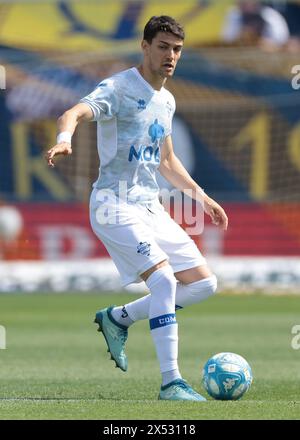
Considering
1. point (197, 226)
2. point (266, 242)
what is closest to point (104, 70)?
point (266, 242)

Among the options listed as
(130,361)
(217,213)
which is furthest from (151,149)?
(130,361)

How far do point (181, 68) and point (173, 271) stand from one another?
65.5ft

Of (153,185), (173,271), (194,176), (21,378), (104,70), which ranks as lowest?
(21,378)

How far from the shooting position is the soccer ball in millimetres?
7867

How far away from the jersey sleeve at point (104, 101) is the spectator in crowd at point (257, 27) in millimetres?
20366

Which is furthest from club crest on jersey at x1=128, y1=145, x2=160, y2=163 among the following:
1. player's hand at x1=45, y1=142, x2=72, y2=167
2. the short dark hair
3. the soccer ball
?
the soccer ball

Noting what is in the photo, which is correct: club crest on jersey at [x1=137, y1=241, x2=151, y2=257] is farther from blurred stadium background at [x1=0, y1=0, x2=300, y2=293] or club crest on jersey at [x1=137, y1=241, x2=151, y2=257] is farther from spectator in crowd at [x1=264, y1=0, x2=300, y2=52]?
spectator in crowd at [x1=264, y1=0, x2=300, y2=52]

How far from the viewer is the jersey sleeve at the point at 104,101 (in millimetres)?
7902

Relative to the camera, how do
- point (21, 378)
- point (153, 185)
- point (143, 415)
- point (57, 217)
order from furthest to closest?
point (57, 217)
point (21, 378)
point (153, 185)
point (143, 415)

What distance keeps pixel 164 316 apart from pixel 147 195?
981 mm


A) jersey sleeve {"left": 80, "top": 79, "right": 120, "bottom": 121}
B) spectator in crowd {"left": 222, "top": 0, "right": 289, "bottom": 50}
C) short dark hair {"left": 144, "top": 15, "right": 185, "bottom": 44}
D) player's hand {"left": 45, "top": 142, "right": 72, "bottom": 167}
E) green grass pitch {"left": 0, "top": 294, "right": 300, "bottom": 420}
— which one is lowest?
green grass pitch {"left": 0, "top": 294, "right": 300, "bottom": 420}

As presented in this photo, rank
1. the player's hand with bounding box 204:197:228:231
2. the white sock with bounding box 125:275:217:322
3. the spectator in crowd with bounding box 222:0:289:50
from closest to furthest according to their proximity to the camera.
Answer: the white sock with bounding box 125:275:217:322, the player's hand with bounding box 204:197:228:231, the spectator in crowd with bounding box 222:0:289:50

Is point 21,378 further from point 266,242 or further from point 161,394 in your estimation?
point 266,242

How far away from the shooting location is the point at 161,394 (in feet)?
25.8
